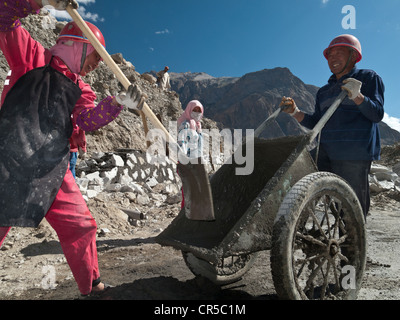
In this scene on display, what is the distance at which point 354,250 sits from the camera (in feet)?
6.28

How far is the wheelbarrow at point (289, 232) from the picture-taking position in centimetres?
153

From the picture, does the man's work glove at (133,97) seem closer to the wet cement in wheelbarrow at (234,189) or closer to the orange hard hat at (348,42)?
the wet cement in wheelbarrow at (234,189)

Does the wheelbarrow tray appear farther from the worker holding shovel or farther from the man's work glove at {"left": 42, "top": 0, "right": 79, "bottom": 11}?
the man's work glove at {"left": 42, "top": 0, "right": 79, "bottom": 11}

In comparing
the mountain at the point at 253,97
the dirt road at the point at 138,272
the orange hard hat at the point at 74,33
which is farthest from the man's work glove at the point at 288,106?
the mountain at the point at 253,97

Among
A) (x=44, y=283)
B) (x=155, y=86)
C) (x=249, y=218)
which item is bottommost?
(x=44, y=283)

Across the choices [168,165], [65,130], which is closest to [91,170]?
A: [168,165]

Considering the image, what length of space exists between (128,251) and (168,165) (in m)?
6.91

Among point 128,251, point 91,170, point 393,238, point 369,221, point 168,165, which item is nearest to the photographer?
point 128,251

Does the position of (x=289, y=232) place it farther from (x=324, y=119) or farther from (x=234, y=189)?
(x=234, y=189)

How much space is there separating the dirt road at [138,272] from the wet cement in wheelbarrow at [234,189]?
1.36 ft

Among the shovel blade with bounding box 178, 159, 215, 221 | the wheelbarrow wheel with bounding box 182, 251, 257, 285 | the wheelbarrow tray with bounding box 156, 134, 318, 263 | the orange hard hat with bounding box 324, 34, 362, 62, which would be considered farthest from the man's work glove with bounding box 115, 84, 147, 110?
the orange hard hat with bounding box 324, 34, 362, 62

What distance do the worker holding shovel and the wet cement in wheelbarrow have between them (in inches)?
34.0

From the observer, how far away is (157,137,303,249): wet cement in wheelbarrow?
237 cm

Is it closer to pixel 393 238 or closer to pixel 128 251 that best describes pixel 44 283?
pixel 128 251
